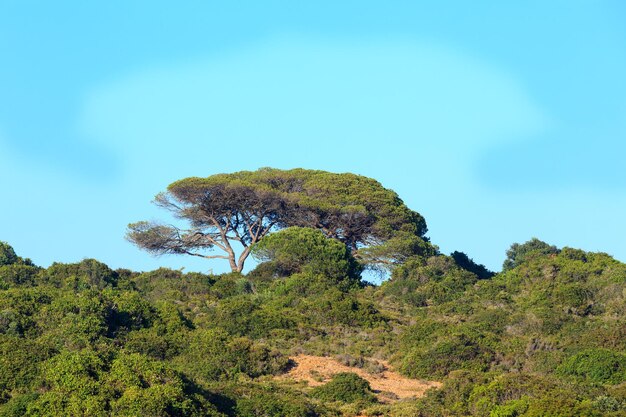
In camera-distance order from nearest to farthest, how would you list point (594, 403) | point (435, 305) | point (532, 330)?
point (594, 403)
point (532, 330)
point (435, 305)

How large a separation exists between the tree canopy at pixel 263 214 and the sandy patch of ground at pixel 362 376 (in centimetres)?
2546

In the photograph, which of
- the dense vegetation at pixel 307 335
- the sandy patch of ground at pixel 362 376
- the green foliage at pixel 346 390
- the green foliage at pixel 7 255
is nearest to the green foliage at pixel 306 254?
the dense vegetation at pixel 307 335

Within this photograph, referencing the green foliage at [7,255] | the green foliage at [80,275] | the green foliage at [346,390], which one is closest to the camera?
the green foliage at [346,390]

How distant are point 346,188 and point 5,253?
64.0 feet

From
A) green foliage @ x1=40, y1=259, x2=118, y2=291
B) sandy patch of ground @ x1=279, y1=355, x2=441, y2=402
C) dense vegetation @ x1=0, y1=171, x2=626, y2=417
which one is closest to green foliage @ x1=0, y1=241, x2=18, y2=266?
dense vegetation @ x1=0, y1=171, x2=626, y2=417

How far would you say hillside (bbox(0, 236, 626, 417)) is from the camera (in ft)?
115

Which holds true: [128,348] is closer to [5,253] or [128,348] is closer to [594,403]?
[594,403]

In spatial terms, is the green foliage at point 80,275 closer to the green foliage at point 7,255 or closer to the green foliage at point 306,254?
the green foliage at point 7,255

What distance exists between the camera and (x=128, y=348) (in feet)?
142

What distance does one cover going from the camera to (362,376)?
43031 mm

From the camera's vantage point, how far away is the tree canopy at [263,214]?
71188 millimetres

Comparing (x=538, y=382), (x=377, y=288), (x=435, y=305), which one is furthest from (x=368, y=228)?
(x=538, y=382)

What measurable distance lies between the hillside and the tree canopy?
475 cm

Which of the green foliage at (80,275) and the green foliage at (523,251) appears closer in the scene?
the green foliage at (80,275)
